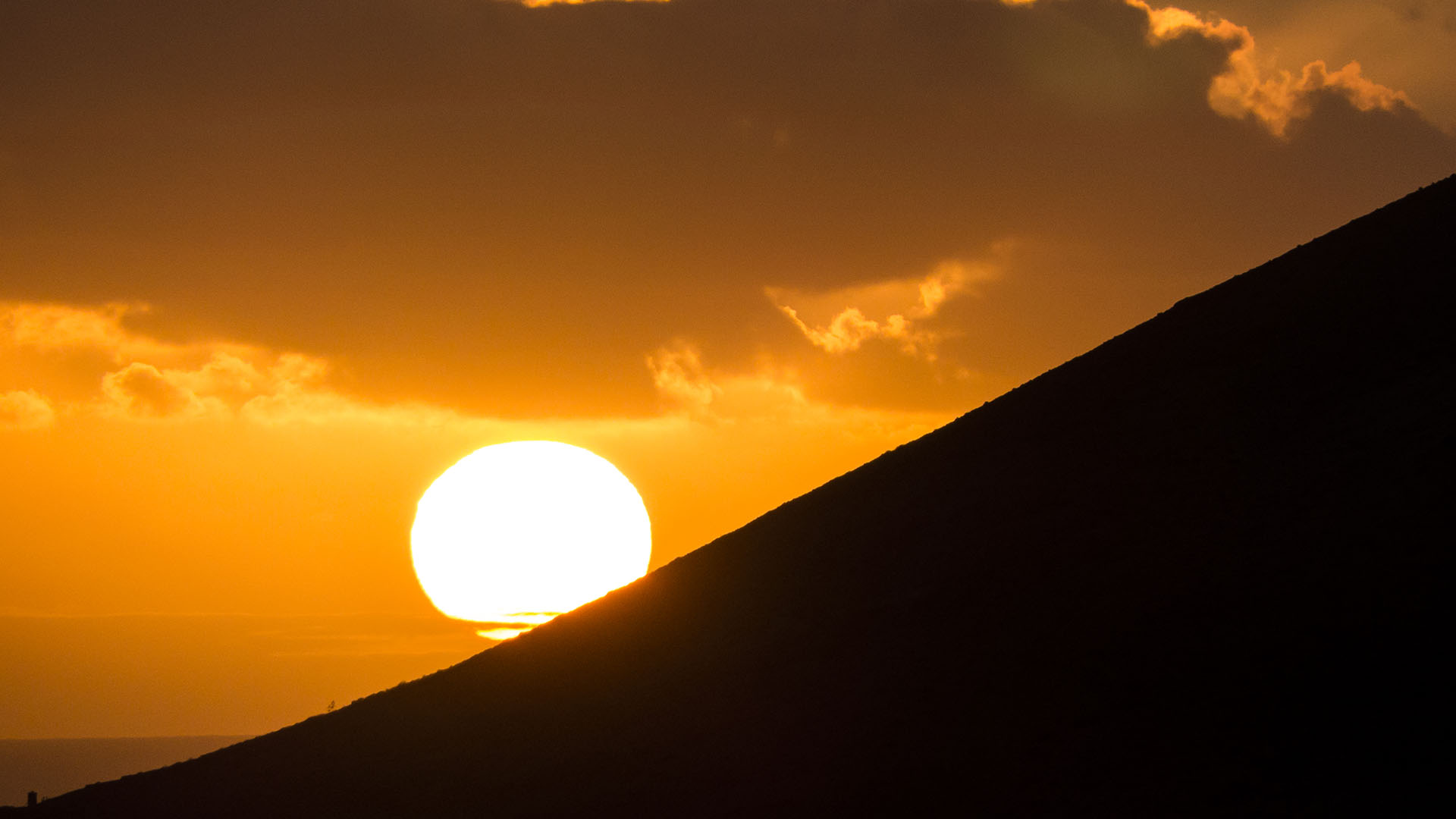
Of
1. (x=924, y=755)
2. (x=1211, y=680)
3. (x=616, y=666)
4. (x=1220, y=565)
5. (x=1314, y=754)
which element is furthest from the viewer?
(x=616, y=666)

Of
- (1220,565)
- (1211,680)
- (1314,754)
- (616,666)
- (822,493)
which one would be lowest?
(1314,754)

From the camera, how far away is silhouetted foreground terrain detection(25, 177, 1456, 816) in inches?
731

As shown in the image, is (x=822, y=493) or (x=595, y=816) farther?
(x=822, y=493)

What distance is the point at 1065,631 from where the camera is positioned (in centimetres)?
2314

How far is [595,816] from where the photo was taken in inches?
966

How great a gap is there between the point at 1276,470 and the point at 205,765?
30302 mm

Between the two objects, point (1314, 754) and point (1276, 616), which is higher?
point (1276, 616)

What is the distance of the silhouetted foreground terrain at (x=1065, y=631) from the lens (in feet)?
61.0

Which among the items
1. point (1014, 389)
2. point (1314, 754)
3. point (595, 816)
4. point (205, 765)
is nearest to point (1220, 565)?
point (1314, 754)

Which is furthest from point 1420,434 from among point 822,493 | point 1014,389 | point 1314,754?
point 822,493

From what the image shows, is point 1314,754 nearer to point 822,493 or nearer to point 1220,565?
point 1220,565

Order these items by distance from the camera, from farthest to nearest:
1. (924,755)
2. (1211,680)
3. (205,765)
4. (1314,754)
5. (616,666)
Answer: (205,765)
(616,666)
(924,755)
(1211,680)
(1314,754)

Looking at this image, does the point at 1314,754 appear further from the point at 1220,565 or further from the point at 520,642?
the point at 520,642

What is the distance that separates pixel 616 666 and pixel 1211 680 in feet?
54.7
